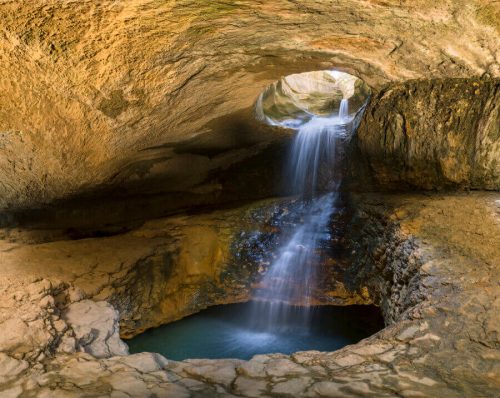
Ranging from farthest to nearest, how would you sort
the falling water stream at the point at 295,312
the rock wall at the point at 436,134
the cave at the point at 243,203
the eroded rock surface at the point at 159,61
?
the falling water stream at the point at 295,312 → the rock wall at the point at 436,134 → the eroded rock surface at the point at 159,61 → the cave at the point at 243,203

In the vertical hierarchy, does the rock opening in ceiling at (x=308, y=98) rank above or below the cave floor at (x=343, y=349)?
above

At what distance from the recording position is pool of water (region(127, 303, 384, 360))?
16.1ft

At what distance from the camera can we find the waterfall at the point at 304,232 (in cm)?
593

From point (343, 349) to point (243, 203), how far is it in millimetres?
4728

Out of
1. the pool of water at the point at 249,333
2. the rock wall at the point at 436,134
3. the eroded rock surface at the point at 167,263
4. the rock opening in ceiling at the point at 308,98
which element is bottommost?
the pool of water at the point at 249,333

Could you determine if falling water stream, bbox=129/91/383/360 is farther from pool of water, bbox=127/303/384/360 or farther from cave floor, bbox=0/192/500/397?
cave floor, bbox=0/192/500/397

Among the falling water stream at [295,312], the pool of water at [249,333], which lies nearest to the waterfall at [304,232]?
the falling water stream at [295,312]

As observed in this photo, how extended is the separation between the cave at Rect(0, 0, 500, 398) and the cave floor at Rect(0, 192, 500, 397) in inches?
0.7

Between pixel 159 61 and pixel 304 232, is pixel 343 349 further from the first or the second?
pixel 304 232

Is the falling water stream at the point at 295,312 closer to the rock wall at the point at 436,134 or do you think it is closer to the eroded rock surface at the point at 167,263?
the eroded rock surface at the point at 167,263

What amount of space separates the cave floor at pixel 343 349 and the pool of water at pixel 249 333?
0.65m

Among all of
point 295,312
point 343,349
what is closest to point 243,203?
point 295,312

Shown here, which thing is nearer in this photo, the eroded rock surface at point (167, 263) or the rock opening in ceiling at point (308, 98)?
the eroded rock surface at point (167, 263)

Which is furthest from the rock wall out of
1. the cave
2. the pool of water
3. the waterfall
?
the pool of water
